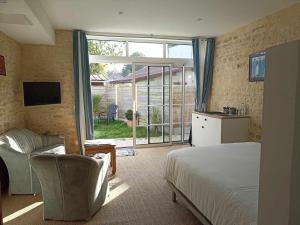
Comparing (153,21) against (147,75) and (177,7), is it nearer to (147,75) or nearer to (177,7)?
(177,7)

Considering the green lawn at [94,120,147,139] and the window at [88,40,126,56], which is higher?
the window at [88,40,126,56]

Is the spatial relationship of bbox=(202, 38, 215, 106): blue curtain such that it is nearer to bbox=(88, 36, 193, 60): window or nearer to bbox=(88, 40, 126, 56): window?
bbox=(88, 36, 193, 60): window

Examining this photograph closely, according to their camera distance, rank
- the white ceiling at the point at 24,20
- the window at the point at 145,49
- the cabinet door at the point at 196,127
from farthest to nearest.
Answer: the window at the point at 145,49 < the cabinet door at the point at 196,127 < the white ceiling at the point at 24,20

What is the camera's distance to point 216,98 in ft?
19.0

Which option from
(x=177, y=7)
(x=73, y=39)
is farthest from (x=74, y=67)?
(x=177, y=7)

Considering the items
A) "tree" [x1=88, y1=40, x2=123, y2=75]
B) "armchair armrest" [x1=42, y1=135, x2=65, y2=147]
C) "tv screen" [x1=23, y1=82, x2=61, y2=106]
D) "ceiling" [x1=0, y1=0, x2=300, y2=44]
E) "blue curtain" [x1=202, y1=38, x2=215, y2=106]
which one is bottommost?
"armchair armrest" [x1=42, y1=135, x2=65, y2=147]

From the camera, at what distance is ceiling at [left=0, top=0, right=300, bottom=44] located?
11.2 ft

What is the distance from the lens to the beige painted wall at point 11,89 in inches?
151

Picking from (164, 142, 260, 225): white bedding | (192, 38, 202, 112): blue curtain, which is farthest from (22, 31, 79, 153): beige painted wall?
(164, 142, 260, 225): white bedding

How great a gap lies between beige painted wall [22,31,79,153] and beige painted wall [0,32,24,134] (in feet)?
0.67

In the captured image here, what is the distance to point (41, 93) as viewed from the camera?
15.6 ft

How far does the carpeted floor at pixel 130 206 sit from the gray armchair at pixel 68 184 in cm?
13

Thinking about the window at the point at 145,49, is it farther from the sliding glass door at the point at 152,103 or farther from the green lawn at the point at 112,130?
the green lawn at the point at 112,130

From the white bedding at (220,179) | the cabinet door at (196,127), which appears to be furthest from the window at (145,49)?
the white bedding at (220,179)
